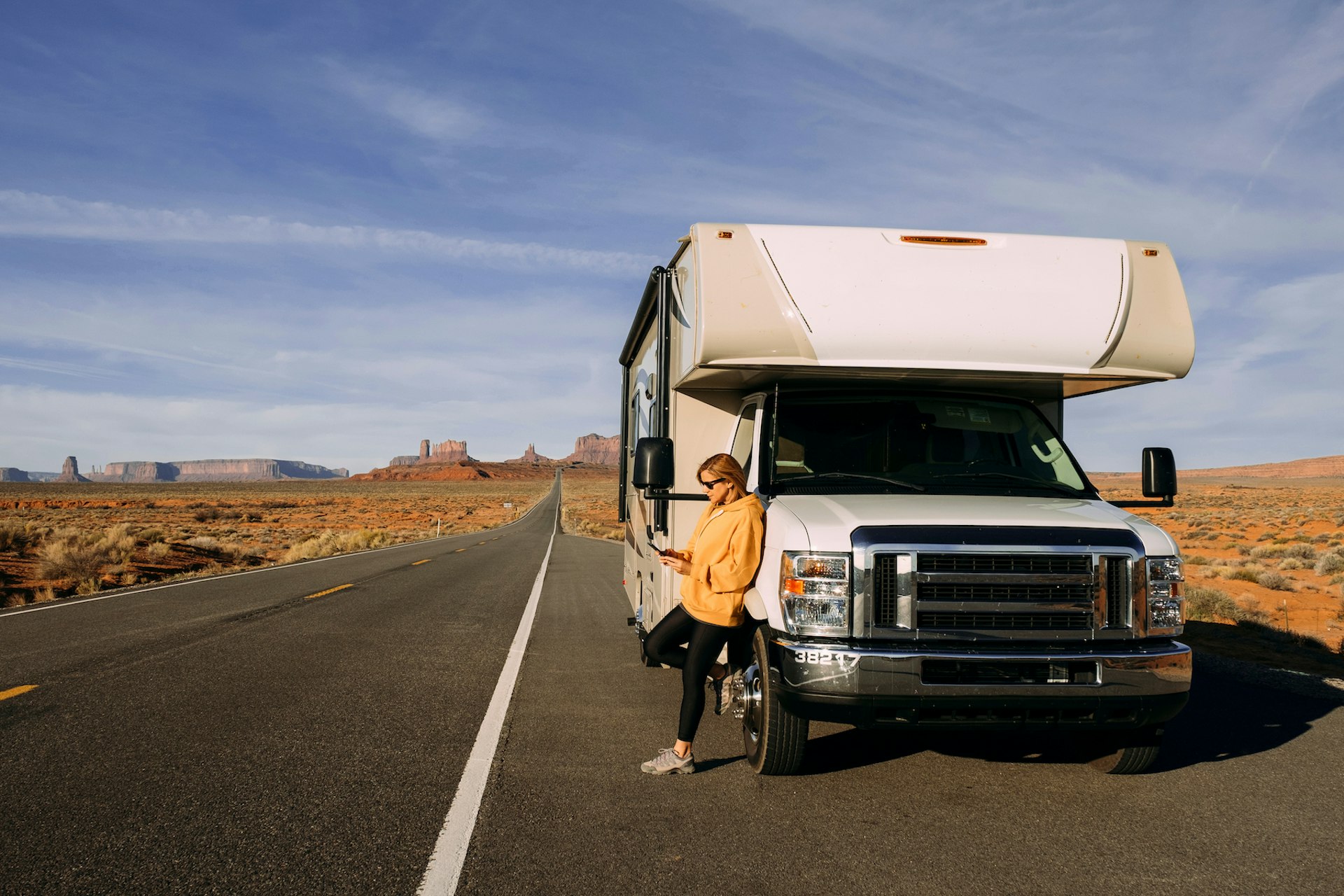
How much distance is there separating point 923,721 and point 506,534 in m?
36.5

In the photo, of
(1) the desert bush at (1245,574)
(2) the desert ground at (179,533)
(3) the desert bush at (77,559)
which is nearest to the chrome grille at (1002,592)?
(2) the desert ground at (179,533)

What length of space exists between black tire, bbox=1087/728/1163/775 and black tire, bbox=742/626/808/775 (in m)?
1.74

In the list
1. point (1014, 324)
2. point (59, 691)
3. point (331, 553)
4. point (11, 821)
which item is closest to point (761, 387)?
point (1014, 324)

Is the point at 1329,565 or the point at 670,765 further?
the point at 1329,565

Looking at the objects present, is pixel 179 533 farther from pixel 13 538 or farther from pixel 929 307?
pixel 929 307

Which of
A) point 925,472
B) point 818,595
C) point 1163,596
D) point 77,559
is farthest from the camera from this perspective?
point 77,559

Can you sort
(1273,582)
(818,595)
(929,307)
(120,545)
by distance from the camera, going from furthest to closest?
1. (120,545)
2. (1273,582)
3. (929,307)
4. (818,595)

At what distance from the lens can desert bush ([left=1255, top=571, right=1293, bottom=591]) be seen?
18234mm

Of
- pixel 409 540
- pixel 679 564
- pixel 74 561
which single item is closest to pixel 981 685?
pixel 679 564

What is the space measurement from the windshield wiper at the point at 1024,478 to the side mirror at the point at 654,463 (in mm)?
1652

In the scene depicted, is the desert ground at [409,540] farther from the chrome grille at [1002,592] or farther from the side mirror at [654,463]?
the side mirror at [654,463]

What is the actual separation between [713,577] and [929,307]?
2117 millimetres

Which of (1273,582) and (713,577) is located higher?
(713,577)

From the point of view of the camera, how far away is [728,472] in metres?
4.94
